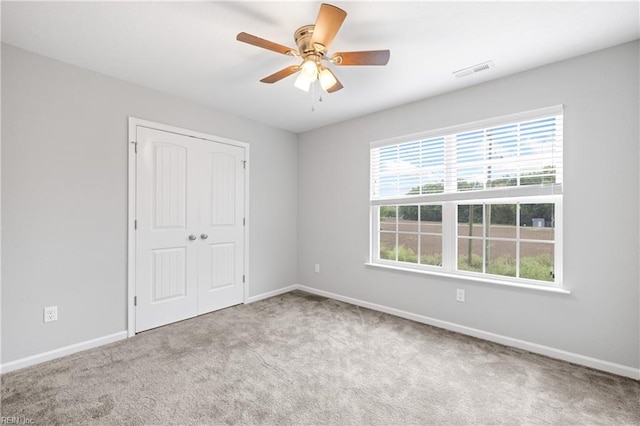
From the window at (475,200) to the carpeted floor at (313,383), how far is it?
809 mm

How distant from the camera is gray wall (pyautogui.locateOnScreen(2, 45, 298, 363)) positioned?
88.7 inches

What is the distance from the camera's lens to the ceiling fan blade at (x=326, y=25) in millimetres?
1496

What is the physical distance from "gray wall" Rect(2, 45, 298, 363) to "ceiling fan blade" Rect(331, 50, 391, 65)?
2.18m

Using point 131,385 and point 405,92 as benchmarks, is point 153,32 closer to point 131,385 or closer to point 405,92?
point 405,92

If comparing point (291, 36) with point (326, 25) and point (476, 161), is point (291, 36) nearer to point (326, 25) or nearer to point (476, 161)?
point (326, 25)

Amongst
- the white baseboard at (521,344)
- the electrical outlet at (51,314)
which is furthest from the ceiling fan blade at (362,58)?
the electrical outlet at (51,314)

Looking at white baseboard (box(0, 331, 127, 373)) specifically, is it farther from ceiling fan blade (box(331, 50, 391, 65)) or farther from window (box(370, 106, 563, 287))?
ceiling fan blade (box(331, 50, 391, 65))

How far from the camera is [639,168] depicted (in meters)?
2.14

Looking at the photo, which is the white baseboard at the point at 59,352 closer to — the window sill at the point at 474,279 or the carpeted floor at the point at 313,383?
the carpeted floor at the point at 313,383

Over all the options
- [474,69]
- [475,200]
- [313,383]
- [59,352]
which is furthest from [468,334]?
[59,352]

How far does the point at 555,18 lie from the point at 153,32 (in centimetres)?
275

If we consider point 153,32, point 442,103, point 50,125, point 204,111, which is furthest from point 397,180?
point 50,125

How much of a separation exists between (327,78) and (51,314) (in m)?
2.94

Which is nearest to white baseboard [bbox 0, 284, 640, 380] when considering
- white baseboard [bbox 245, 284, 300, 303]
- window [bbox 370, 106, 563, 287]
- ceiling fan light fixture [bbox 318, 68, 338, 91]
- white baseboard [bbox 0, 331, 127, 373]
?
white baseboard [bbox 0, 331, 127, 373]
